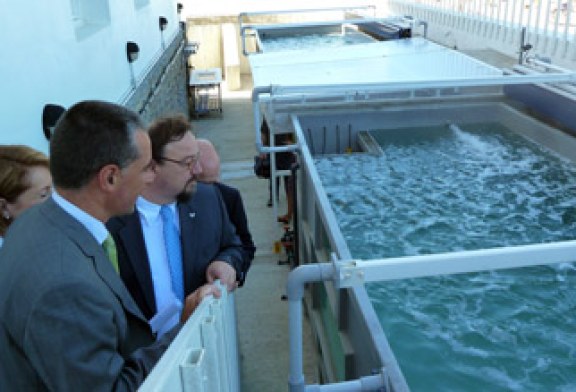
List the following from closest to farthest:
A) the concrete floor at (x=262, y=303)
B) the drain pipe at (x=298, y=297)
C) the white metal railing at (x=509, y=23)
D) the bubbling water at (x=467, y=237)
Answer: the drain pipe at (x=298, y=297), the bubbling water at (x=467, y=237), the concrete floor at (x=262, y=303), the white metal railing at (x=509, y=23)

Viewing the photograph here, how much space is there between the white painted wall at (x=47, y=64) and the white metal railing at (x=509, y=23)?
3.75 m

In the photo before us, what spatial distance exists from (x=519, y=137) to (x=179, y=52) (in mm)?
6493

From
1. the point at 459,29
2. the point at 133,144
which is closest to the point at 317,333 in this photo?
the point at 133,144

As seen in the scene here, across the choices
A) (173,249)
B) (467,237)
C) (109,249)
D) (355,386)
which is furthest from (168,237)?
(467,237)

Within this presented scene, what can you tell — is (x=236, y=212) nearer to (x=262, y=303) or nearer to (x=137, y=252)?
(x=137, y=252)

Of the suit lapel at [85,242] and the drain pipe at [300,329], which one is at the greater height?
the suit lapel at [85,242]

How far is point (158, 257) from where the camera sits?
1588 millimetres

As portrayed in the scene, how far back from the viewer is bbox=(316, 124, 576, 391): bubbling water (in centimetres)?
227

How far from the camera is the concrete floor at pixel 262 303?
3.24 m

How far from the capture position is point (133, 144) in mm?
1064

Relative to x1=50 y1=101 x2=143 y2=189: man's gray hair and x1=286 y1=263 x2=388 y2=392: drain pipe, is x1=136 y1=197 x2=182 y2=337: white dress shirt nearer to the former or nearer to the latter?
x1=286 y1=263 x2=388 y2=392: drain pipe

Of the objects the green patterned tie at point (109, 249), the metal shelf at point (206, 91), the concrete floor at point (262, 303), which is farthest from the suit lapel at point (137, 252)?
the metal shelf at point (206, 91)

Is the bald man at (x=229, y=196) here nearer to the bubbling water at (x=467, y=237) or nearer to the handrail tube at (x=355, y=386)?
the handrail tube at (x=355, y=386)

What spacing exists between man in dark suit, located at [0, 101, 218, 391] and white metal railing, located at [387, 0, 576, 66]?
4900mm
